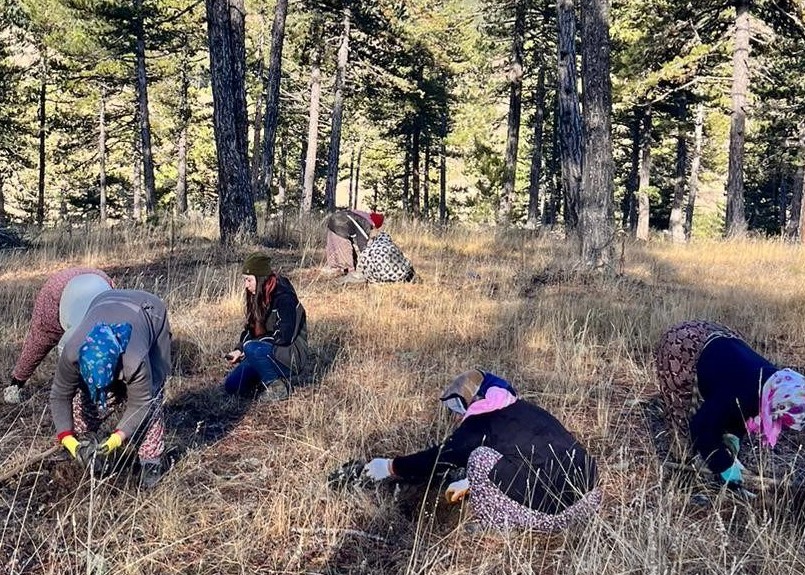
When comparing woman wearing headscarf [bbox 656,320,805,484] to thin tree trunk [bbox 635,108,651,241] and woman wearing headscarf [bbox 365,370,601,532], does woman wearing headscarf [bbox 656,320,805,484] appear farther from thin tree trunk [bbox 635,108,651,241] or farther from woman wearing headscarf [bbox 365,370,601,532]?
thin tree trunk [bbox 635,108,651,241]

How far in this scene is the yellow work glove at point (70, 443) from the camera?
3057mm

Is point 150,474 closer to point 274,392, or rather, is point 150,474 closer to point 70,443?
point 70,443

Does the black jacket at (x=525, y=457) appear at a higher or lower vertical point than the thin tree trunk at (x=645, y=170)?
lower

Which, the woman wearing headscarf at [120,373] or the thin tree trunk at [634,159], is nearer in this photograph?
the woman wearing headscarf at [120,373]

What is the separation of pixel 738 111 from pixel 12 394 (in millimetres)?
16195

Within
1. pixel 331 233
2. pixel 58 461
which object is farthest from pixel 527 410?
pixel 331 233

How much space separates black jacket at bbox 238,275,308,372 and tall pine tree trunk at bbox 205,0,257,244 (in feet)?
17.3

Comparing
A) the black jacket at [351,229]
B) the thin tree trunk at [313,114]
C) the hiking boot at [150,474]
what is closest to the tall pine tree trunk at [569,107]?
the black jacket at [351,229]

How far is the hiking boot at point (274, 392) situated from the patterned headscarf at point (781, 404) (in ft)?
9.86

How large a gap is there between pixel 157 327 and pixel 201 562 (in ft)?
4.34

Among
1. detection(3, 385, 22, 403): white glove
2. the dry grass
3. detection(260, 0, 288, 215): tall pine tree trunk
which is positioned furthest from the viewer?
detection(260, 0, 288, 215): tall pine tree trunk

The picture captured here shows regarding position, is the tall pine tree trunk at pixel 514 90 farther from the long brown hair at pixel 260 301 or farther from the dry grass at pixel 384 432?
the long brown hair at pixel 260 301

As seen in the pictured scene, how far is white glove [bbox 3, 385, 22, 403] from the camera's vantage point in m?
4.35

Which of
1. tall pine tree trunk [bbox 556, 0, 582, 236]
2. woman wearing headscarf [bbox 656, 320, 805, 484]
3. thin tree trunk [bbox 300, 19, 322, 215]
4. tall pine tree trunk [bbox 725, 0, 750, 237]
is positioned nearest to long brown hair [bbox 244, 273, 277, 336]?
woman wearing headscarf [bbox 656, 320, 805, 484]
